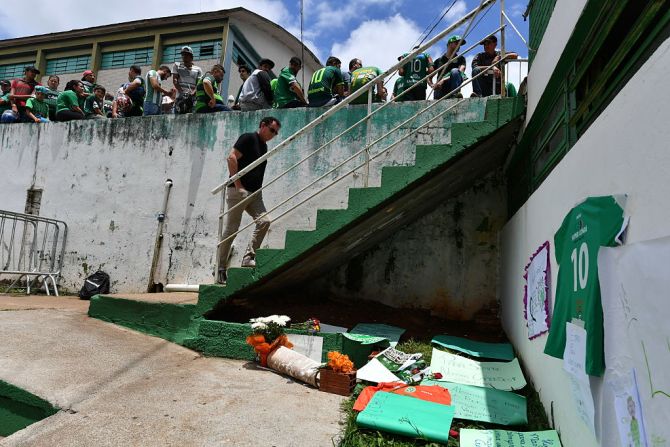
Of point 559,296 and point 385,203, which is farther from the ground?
point 385,203

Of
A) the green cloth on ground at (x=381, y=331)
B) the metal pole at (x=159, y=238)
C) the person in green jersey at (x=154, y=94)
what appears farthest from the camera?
the person in green jersey at (x=154, y=94)

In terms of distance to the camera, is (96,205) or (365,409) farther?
(96,205)

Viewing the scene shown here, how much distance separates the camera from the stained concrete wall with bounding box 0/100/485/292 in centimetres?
676

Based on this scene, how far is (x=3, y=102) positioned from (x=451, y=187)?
10230 millimetres

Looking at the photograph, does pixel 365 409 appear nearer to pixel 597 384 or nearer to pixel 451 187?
pixel 597 384

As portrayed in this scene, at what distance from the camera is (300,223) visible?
679cm

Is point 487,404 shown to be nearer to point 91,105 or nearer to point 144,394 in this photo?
point 144,394

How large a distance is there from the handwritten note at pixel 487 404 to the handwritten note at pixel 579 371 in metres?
1.00

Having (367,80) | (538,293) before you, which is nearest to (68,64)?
(367,80)

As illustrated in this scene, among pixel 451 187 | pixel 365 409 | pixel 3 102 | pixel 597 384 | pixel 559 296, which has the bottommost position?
pixel 365 409

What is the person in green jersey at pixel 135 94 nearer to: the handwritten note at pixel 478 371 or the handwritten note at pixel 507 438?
the handwritten note at pixel 478 371

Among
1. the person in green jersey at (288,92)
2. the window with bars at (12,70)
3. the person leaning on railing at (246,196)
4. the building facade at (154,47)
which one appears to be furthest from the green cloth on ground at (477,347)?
the window with bars at (12,70)

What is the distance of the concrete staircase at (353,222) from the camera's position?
467 cm

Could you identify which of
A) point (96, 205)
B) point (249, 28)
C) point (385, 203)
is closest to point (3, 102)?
point (96, 205)
